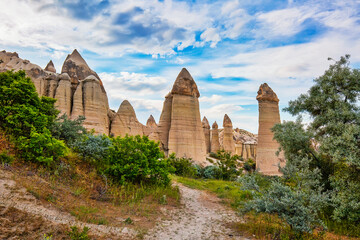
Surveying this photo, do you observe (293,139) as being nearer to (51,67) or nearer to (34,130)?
(34,130)

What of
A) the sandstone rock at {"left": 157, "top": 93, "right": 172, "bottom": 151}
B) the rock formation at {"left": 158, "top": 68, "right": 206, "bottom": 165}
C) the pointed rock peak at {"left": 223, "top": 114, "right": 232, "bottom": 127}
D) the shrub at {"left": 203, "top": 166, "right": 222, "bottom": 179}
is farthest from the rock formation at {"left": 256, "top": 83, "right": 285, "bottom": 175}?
Result: the pointed rock peak at {"left": 223, "top": 114, "right": 232, "bottom": 127}

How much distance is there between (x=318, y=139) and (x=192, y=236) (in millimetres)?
5127

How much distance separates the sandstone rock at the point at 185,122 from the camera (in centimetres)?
2111

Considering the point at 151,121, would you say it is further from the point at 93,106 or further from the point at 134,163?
the point at 134,163

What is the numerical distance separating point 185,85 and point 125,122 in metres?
7.12

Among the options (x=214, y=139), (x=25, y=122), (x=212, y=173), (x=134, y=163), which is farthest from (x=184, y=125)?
(x=214, y=139)

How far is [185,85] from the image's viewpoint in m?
22.2

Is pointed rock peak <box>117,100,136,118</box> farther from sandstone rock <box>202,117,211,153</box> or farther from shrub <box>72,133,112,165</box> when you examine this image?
sandstone rock <box>202,117,211,153</box>

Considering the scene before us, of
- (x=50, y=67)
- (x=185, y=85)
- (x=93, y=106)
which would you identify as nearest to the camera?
(x=93, y=106)

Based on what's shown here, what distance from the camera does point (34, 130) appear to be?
7602 millimetres

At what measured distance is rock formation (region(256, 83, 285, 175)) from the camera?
21875 millimetres

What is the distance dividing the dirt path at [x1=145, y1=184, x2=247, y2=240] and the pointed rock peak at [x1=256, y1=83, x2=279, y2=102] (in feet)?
53.9

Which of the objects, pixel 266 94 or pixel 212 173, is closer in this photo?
pixel 212 173

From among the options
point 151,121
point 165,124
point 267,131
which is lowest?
point 267,131
